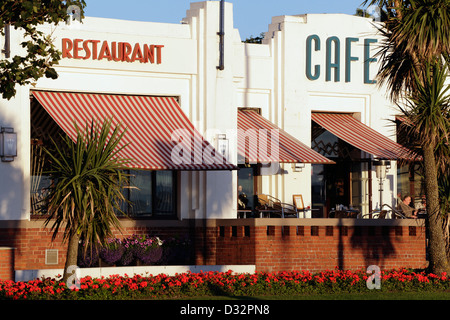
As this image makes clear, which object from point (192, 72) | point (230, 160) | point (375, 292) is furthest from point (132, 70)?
point (375, 292)

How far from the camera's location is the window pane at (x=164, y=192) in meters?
27.3

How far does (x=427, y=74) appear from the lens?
2202 centimetres

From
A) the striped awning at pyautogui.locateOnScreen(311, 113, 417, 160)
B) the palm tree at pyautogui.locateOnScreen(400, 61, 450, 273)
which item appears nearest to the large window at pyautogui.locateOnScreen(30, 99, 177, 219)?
the striped awning at pyautogui.locateOnScreen(311, 113, 417, 160)

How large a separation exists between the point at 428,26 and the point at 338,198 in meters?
11.6

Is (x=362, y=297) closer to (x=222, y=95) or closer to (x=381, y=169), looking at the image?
(x=222, y=95)

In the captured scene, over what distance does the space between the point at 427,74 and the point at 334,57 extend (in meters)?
9.11

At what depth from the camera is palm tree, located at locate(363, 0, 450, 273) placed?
70.3 feet

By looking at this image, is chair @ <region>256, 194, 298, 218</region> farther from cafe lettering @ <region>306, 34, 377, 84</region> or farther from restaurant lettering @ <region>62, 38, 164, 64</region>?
restaurant lettering @ <region>62, 38, 164, 64</region>

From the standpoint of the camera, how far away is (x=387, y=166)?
31.7 metres

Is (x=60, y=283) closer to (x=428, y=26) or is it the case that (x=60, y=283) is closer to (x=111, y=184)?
(x=111, y=184)

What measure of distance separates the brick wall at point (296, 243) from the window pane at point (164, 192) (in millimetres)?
786

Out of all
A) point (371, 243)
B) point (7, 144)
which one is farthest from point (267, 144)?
point (7, 144)

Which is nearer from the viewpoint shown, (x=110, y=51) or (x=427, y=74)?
(x=427, y=74)
